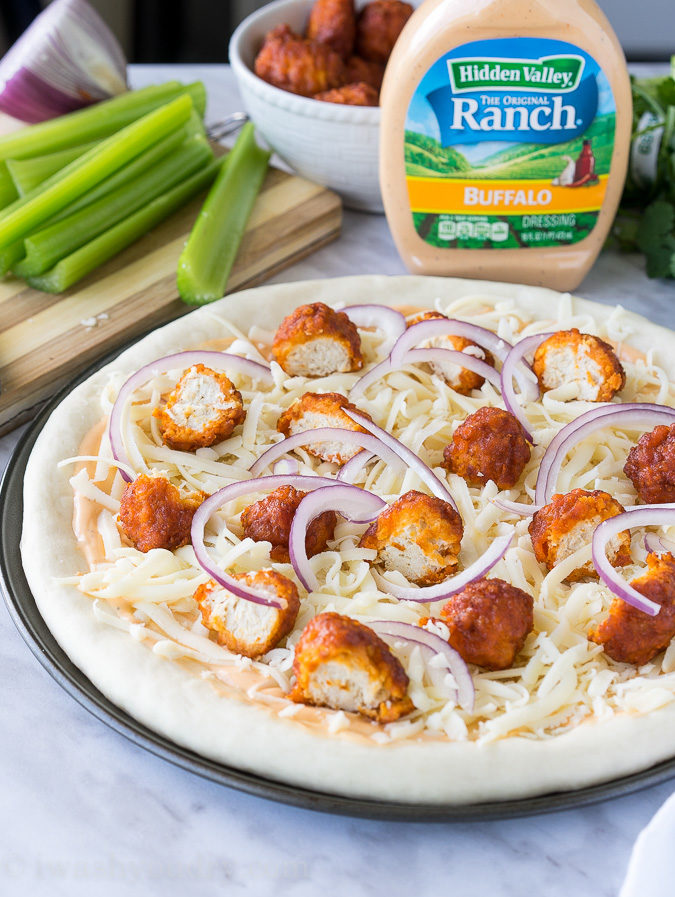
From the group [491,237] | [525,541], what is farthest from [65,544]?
[491,237]

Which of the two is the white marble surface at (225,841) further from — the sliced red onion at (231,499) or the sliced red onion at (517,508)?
the sliced red onion at (517,508)

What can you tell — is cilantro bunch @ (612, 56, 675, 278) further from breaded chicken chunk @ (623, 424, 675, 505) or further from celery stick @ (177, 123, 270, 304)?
celery stick @ (177, 123, 270, 304)

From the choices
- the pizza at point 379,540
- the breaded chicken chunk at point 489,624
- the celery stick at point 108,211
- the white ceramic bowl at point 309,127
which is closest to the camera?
the pizza at point 379,540

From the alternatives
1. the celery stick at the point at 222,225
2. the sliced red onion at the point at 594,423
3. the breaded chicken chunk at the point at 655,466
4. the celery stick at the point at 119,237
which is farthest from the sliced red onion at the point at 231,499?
the celery stick at the point at 119,237

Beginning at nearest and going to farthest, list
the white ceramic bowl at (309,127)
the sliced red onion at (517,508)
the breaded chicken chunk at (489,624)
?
1. the breaded chicken chunk at (489,624)
2. the sliced red onion at (517,508)
3. the white ceramic bowl at (309,127)

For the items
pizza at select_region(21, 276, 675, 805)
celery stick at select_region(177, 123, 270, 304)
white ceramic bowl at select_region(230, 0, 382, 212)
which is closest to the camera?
pizza at select_region(21, 276, 675, 805)

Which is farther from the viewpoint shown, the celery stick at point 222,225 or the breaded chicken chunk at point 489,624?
the celery stick at point 222,225

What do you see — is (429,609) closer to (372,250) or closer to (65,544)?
(65,544)

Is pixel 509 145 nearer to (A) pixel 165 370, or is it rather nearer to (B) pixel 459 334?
(B) pixel 459 334

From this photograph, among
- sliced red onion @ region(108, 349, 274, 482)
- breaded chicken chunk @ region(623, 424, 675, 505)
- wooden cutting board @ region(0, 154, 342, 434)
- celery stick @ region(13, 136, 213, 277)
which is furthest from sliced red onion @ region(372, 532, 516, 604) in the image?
celery stick @ region(13, 136, 213, 277)
